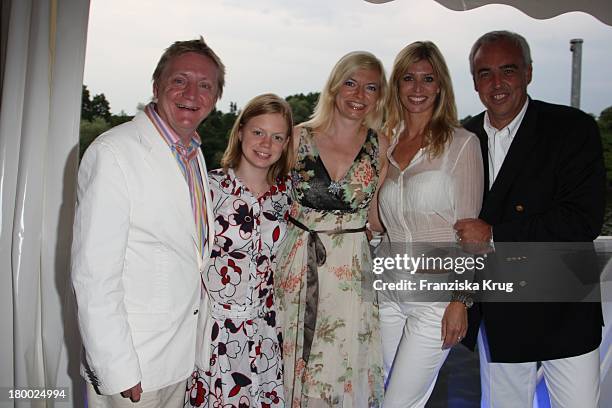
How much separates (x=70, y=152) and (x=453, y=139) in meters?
1.51

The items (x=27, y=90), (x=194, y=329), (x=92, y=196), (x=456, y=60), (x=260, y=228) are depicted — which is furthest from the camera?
(x=456, y=60)

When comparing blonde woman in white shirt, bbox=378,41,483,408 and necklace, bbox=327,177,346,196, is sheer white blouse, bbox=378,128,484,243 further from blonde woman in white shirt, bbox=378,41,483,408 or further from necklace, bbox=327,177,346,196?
necklace, bbox=327,177,346,196

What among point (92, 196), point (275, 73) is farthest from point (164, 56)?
point (275, 73)

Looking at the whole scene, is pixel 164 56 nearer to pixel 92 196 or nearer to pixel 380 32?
pixel 92 196

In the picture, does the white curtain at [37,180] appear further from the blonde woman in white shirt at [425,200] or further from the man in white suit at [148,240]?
the blonde woman in white shirt at [425,200]

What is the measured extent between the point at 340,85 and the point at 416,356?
Answer: 3.56ft

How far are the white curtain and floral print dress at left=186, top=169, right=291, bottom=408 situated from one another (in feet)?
2.28

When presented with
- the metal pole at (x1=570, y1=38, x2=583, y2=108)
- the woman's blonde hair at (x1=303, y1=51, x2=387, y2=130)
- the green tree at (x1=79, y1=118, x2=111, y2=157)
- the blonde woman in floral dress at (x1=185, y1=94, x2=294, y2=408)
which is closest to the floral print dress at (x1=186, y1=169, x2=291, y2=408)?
the blonde woman in floral dress at (x1=185, y1=94, x2=294, y2=408)

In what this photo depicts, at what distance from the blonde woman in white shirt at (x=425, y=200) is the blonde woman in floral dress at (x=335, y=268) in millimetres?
95

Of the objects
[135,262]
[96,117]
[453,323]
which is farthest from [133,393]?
[96,117]

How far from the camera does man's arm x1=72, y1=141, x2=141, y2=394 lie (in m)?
1.25

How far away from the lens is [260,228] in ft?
6.11

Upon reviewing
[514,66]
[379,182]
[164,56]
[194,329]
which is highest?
[514,66]

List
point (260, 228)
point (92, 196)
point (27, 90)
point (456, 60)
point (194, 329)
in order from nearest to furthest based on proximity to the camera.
Result: point (92, 196), point (194, 329), point (260, 228), point (27, 90), point (456, 60)
